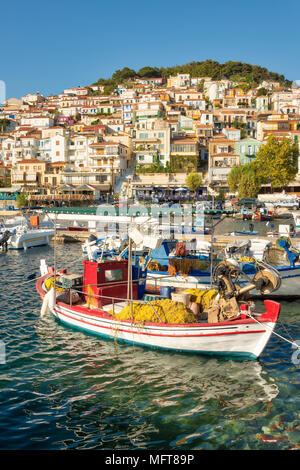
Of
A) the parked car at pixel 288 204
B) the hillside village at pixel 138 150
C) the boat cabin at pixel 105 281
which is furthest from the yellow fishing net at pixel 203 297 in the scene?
the hillside village at pixel 138 150

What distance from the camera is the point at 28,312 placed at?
15555 millimetres

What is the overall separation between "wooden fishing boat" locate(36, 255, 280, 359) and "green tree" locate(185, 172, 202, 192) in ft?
187

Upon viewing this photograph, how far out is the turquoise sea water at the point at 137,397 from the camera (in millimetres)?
7520

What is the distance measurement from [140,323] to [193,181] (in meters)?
60.4

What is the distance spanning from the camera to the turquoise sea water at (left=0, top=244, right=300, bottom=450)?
752 cm

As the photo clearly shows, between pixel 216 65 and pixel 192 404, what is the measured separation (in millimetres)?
155925

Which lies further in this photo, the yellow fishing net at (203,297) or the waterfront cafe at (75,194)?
the waterfront cafe at (75,194)

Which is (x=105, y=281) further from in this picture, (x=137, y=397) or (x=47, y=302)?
(x=137, y=397)

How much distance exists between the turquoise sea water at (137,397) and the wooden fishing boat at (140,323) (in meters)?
0.34

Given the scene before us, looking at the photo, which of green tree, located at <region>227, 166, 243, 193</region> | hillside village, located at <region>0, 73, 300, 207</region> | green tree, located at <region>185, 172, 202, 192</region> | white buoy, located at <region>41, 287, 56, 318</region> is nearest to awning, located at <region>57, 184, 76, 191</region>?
hillside village, located at <region>0, 73, 300, 207</region>

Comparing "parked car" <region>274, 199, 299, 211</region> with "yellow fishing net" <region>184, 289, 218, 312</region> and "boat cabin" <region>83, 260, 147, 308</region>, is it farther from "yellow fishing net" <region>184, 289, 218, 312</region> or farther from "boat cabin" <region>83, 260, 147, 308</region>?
"boat cabin" <region>83, 260, 147, 308</region>

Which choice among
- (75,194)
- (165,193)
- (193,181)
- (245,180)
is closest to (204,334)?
(245,180)

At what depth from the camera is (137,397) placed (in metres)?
9.09

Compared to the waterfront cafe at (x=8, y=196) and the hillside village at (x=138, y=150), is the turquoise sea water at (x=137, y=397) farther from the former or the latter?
the waterfront cafe at (x=8, y=196)
